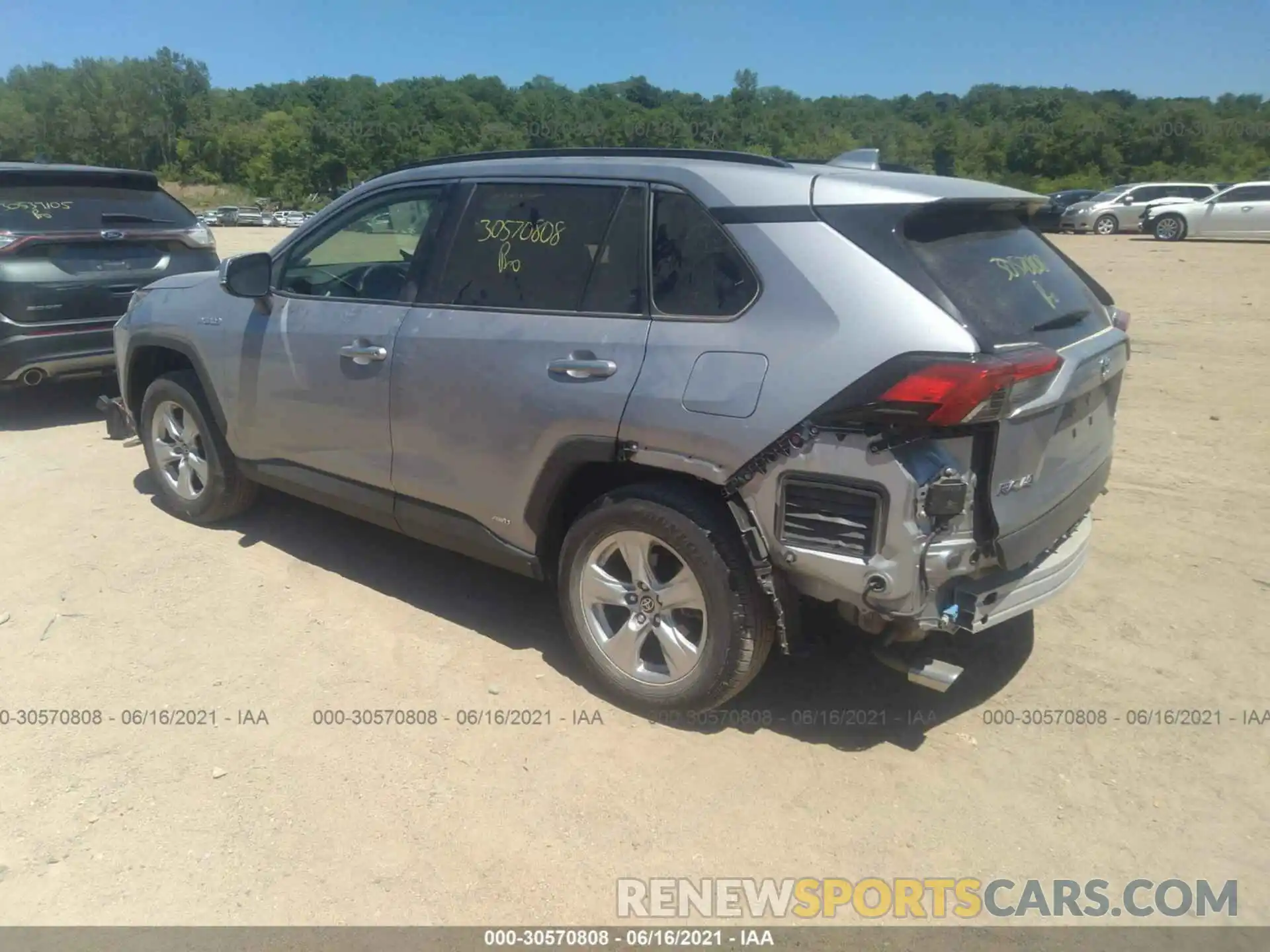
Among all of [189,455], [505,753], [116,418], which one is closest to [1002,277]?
[505,753]

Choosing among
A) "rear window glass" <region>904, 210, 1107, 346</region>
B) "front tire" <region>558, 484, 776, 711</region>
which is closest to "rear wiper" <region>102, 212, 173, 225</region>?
"front tire" <region>558, 484, 776, 711</region>

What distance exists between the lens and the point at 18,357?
6.78 meters

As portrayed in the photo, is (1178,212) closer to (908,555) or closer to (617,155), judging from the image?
(617,155)

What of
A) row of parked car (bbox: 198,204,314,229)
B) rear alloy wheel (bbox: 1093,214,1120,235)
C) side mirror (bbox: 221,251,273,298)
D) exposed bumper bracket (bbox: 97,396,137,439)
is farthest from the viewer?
row of parked car (bbox: 198,204,314,229)

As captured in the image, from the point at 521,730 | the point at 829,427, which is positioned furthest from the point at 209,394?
the point at 829,427

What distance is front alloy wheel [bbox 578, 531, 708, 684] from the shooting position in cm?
335

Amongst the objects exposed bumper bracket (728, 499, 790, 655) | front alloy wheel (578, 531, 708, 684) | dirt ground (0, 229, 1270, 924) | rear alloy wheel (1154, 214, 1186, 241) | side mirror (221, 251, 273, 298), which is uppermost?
rear alloy wheel (1154, 214, 1186, 241)

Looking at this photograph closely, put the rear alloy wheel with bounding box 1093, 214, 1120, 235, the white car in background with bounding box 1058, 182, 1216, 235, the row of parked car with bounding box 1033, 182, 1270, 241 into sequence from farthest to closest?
1. the rear alloy wheel with bounding box 1093, 214, 1120, 235
2. the white car in background with bounding box 1058, 182, 1216, 235
3. the row of parked car with bounding box 1033, 182, 1270, 241

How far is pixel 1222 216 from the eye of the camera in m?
24.6

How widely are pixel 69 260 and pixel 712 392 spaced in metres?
6.06

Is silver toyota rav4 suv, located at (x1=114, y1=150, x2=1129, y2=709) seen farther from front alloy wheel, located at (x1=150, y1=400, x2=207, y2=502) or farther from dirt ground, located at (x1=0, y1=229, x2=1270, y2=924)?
front alloy wheel, located at (x1=150, y1=400, x2=207, y2=502)

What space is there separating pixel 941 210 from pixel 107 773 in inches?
129

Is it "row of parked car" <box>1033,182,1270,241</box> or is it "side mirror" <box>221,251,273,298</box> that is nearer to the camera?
"side mirror" <box>221,251,273,298</box>

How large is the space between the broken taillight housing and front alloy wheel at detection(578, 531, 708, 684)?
2.74 feet
